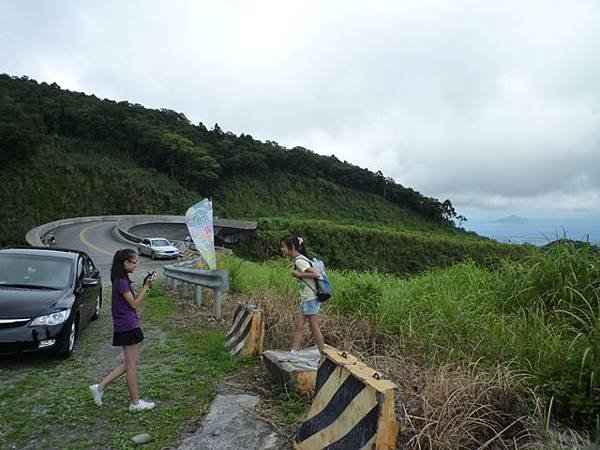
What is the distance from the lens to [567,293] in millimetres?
4629

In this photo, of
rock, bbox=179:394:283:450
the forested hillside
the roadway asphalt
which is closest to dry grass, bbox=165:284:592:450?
rock, bbox=179:394:283:450

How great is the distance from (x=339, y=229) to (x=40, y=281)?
156 feet

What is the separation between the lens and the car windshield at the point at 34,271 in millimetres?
6125

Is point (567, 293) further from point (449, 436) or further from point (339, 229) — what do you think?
point (339, 229)

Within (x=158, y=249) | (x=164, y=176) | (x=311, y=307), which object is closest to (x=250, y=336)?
(x=311, y=307)

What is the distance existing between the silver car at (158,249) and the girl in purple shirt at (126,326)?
21.1 metres

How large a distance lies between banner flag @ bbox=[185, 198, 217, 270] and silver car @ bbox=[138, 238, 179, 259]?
58.1 feet

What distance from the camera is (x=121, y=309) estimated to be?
425 centimetres

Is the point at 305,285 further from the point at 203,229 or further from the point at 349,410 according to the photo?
the point at 203,229

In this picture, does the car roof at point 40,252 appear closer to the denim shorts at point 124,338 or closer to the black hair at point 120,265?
the black hair at point 120,265

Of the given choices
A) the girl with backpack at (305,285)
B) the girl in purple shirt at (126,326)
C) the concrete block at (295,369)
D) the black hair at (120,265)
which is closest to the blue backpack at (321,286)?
the girl with backpack at (305,285)

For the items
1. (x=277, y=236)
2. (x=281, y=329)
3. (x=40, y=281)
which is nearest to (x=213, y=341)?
(x=281, y=329)

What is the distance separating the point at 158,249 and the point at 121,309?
70.6ft

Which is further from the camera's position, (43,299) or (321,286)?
(43,299)
